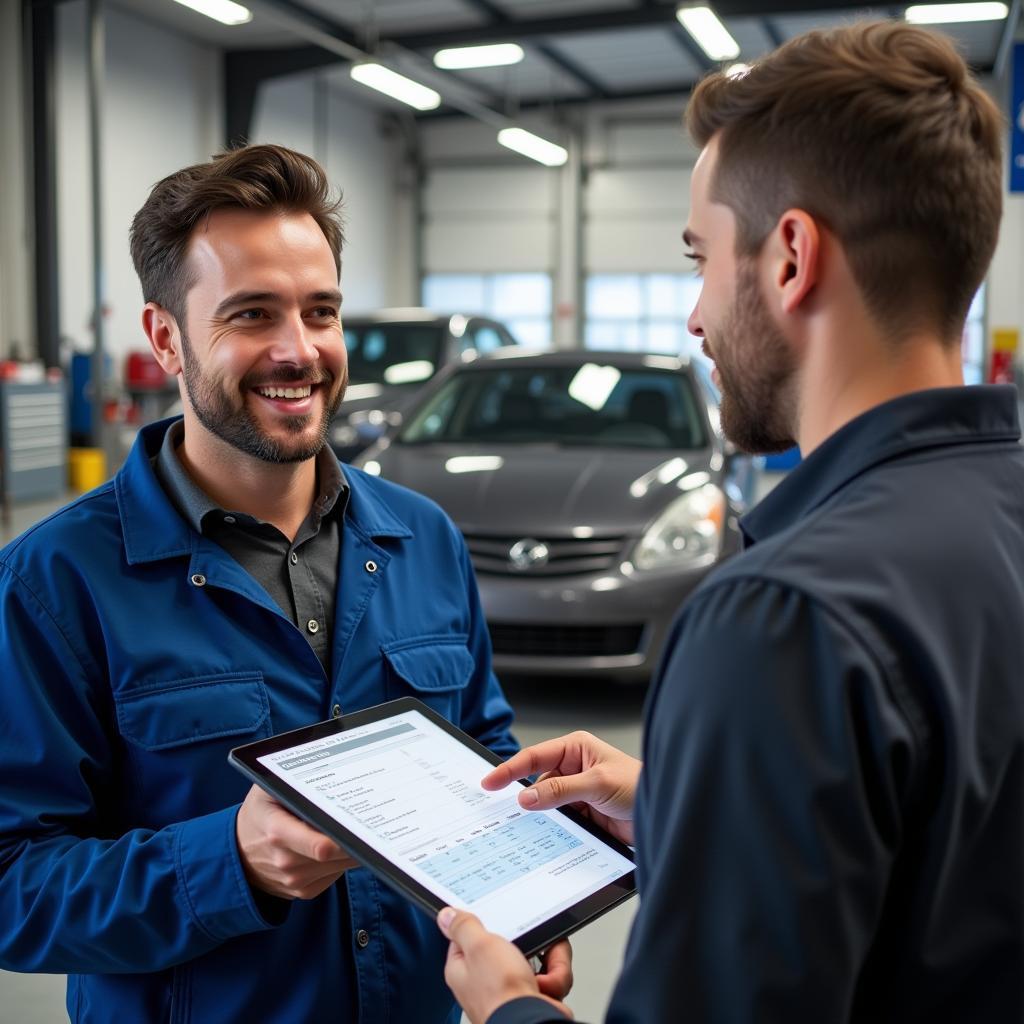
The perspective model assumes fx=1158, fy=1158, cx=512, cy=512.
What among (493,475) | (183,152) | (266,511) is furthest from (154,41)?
(266,511)

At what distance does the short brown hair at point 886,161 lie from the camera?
85cm

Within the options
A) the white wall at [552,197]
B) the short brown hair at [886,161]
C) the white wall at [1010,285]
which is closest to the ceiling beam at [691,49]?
the white wall at [552,197]

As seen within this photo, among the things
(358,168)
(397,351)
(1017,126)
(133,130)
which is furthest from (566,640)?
(358,168)

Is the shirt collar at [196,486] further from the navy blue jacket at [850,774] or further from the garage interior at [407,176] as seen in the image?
the garage interior at [407,176]

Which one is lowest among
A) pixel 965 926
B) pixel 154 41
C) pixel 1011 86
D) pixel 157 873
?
pixel 157 873

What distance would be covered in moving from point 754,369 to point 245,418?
2.76ft

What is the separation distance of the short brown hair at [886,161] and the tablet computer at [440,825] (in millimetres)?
636

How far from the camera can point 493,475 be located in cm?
454

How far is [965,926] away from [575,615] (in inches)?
130

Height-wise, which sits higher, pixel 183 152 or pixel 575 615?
pixel 183 152

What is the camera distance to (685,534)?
426 centimetres

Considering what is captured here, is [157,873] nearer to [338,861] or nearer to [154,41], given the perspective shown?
[338,861]

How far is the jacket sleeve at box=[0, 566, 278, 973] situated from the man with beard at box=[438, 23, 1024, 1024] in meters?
0.44

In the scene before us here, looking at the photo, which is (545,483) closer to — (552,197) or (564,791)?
(564,791)
